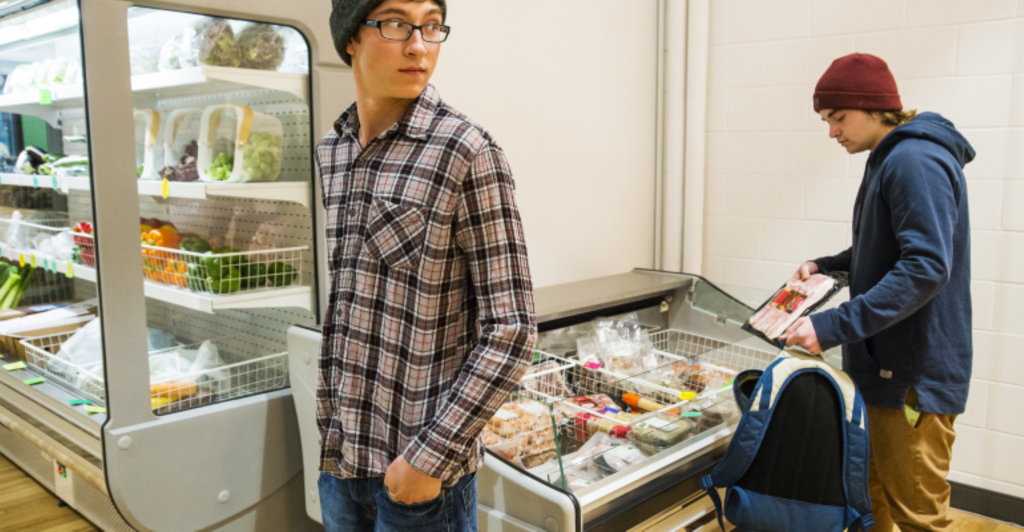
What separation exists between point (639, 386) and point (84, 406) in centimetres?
164

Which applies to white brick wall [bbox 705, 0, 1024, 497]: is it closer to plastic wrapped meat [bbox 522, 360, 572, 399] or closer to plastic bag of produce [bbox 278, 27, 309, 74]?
plastic wrapped meat [bbox 522, 360, 572, 399]

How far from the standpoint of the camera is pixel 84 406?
7.18 feet

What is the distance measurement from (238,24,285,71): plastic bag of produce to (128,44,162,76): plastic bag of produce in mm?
263

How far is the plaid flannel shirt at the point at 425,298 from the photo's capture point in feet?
3.63

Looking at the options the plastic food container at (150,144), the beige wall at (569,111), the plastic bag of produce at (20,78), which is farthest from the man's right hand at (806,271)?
the plastic bag of produce at (20,78)

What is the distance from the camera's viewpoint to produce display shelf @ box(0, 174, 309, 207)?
79.7 inches

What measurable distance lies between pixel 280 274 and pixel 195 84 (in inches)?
24.3

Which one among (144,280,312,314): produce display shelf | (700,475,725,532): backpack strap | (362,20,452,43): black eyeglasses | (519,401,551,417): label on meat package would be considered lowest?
(700,475,725,532): backpack strap

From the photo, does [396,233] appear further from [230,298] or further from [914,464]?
[914,464]

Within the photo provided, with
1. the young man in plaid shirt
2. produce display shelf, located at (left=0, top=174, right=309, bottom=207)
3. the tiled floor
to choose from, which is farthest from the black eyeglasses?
the tiled floor

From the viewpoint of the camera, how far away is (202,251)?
2.23m

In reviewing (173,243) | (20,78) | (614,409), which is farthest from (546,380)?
(20,78)

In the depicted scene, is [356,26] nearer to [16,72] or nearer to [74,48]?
[74,48]

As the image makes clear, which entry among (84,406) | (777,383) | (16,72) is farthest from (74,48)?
(777,383)
